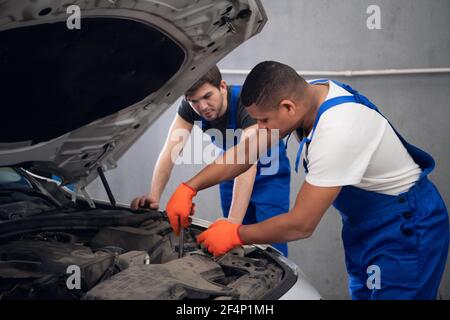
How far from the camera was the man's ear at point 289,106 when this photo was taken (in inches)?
61.6

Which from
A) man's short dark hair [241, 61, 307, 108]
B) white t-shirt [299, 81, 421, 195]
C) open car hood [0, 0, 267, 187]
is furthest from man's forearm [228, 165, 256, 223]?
man's short dark hair [241, 61, 307, 108]

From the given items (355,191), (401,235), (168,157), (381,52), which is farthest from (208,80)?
(381,52)

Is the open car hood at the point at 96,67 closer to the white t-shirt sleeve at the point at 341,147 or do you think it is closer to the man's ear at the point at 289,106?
the man's ear at the point at 289,106

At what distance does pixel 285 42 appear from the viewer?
3.48m

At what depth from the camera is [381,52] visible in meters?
3.38

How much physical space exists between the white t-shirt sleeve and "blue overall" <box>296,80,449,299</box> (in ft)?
0.43

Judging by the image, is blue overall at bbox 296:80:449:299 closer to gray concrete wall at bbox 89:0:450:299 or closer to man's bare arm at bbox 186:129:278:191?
man's bare arm at bbox 186:129:278:191

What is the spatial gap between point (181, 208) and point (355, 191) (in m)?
0.59

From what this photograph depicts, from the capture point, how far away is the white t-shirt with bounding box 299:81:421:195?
1.47 meters

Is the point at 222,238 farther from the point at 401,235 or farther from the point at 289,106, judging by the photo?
the point at 401,235

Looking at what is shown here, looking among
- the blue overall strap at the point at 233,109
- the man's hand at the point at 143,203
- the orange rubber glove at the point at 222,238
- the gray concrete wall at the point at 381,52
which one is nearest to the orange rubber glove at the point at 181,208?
the orange rubber glove at the point at 222,238

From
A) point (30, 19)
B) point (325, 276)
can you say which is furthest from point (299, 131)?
point (325, 276)

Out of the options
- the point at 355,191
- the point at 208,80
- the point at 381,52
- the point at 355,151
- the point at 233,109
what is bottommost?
the point at 355,191

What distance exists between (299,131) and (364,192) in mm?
307
